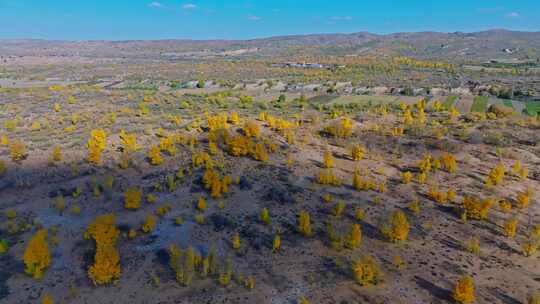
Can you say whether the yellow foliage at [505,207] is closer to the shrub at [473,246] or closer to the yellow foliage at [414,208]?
the shrub at [473,246]

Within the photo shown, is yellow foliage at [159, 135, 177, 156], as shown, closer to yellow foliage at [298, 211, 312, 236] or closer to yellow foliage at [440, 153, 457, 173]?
yellow foliage at [298, 211, 312, 236]

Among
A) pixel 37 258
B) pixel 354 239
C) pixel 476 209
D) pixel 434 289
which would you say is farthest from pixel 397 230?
pixel 37 258

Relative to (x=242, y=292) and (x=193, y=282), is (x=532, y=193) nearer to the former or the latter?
(x=242, y=292)

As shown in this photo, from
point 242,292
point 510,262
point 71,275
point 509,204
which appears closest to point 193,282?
point 242,292

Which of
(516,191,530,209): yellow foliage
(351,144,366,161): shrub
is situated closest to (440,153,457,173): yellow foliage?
(516,191,530,209): yellow foliage

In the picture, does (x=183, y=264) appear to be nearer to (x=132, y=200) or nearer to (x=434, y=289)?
(x=132, y=200)

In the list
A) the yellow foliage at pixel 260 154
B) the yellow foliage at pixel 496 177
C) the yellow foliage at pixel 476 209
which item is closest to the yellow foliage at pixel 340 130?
the yellow foliage at pixel 260 154
